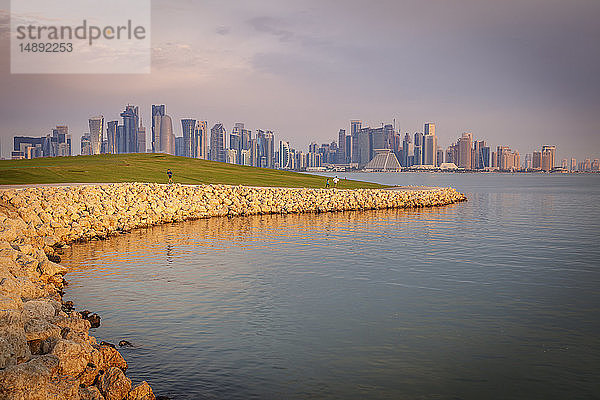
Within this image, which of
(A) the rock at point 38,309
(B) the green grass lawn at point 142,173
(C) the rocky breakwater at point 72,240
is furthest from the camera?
(B) the green grass lawn at point 142,173

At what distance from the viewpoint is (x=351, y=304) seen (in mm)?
16141

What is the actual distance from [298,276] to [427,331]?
707cm

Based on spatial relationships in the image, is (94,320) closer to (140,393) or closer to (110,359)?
(110,359)

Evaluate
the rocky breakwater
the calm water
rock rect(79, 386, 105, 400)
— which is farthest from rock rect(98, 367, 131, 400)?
the calm water

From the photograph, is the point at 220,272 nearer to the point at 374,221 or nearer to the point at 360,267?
the point at 360,267

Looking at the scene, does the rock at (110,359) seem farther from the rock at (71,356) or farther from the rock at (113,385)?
the rock at (113,385)

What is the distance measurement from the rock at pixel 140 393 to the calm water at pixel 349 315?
2.48 feet

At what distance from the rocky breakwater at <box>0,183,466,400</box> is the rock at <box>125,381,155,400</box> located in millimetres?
16

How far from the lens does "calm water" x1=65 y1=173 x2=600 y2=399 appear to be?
10.6m

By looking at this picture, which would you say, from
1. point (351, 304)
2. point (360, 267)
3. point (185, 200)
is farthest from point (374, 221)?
point (351, 304)

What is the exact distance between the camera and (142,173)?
58750mm

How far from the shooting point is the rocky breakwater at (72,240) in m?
8.77

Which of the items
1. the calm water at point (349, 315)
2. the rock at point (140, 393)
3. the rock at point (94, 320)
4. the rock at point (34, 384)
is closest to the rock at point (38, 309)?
the calm water at point (349, 315)

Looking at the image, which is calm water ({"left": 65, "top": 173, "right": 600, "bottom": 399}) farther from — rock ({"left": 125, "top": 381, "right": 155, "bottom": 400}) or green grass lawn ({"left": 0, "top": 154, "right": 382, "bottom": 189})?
green grass lawn ({"left": 0, "top": 154, "right": 382, "bottom": 189})
